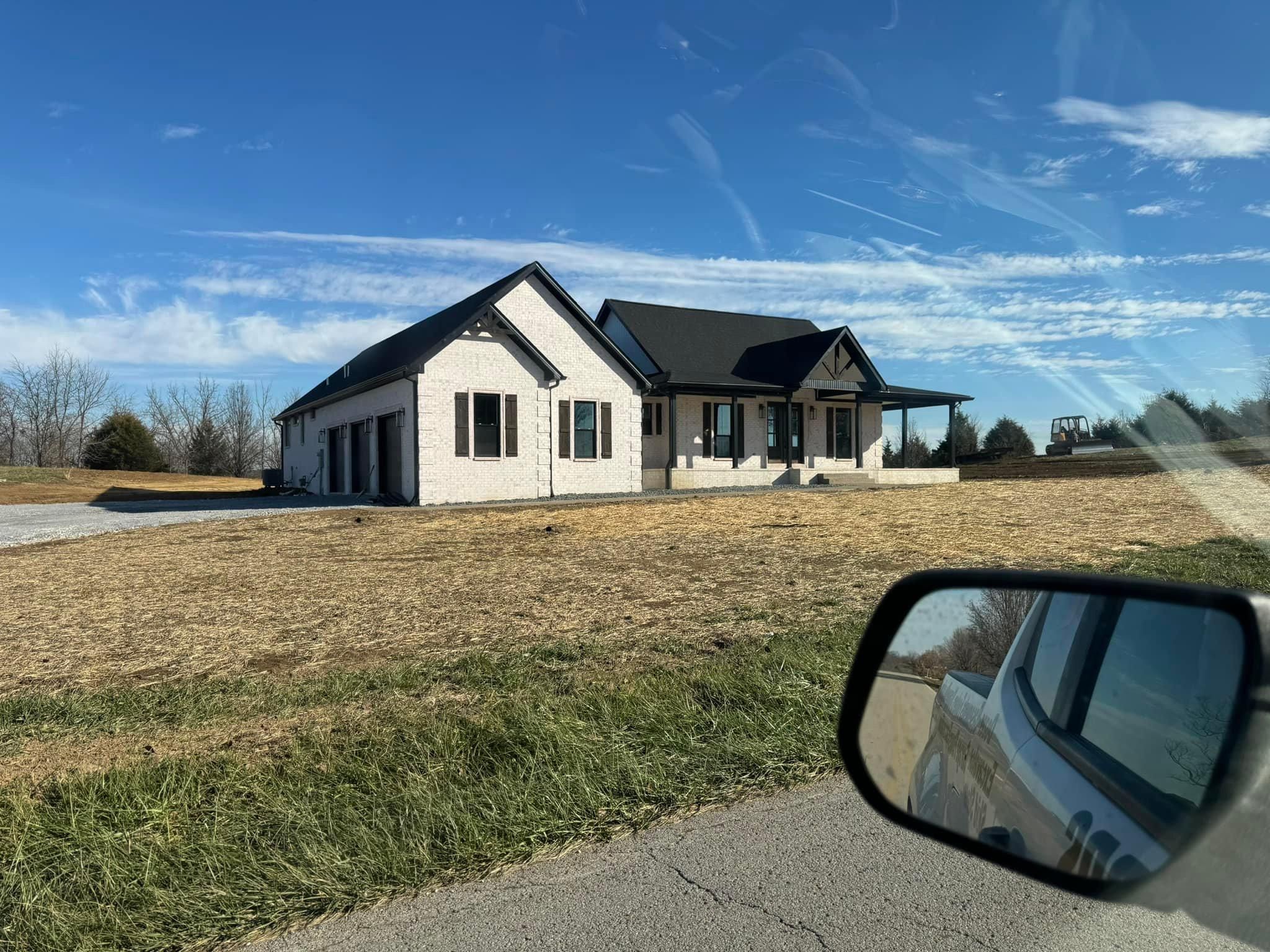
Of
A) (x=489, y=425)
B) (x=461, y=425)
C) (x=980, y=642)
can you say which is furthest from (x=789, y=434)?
(x=980, y=642)

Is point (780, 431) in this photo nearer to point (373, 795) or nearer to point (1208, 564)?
point (1208, 564)

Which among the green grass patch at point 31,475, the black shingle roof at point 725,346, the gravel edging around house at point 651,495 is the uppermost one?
the black shingle roof at point 725,346

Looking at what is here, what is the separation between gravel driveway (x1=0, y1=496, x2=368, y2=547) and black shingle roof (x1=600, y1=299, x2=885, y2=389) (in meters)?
11.7

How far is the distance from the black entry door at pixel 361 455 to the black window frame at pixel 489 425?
4.76 meters

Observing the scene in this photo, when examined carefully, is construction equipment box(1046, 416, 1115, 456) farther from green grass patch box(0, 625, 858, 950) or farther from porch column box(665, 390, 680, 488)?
green grass patch box(0, 625, 858, 950)

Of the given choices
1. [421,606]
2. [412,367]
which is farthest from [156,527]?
[421,606]

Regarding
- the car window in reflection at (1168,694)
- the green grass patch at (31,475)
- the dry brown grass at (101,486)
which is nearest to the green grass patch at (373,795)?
the car window in reflection at (1168,694)

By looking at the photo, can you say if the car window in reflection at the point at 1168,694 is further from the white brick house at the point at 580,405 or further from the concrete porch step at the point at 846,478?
the concrete porch step at the point at 846,478

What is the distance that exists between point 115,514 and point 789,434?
2026cm

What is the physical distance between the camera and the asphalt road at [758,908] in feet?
8.66

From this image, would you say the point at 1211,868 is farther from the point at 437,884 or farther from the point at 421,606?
the point at 421,606

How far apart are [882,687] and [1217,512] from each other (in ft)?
54.8

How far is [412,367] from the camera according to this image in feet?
66.8

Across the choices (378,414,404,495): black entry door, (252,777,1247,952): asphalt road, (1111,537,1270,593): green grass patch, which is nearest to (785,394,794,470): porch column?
(378,414,404,495): black entry door
